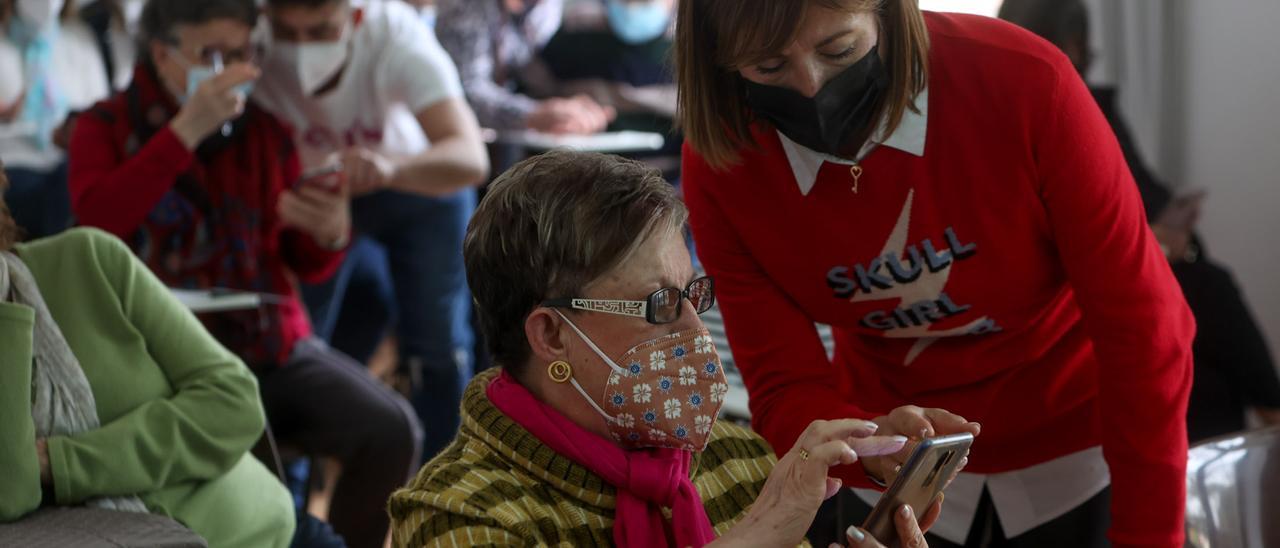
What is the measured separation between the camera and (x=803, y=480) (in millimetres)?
1371

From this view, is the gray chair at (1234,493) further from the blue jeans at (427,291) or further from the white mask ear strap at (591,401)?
the blue jeans at (427,291)

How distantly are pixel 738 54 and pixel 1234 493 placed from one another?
0.93 metres

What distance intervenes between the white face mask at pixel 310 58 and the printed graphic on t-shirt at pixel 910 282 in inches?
67.0

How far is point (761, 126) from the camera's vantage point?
177 cm

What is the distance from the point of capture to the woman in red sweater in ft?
5.37

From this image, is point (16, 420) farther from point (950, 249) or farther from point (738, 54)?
point (950, 249)

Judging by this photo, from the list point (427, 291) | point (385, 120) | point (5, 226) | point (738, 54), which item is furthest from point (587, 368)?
point (427, 291)

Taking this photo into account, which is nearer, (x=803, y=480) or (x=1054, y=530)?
(x=803, y=480)

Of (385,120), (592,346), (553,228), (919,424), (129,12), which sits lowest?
(129,12)

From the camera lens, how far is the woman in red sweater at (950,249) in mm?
1637

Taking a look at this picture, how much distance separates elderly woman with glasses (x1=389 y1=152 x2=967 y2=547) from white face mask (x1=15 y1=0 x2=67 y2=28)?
11.2 feet

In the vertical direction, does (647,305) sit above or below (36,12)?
above

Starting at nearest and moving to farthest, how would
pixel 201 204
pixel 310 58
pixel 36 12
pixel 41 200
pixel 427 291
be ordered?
pixel 201 204 → pixel 310 58 → pixel 427 291 → pixel 41 200 → pixel 36 12

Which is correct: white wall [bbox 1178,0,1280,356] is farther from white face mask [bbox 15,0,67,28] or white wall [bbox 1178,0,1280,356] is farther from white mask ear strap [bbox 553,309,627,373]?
white face mask [bbox 15,0,67,28]
